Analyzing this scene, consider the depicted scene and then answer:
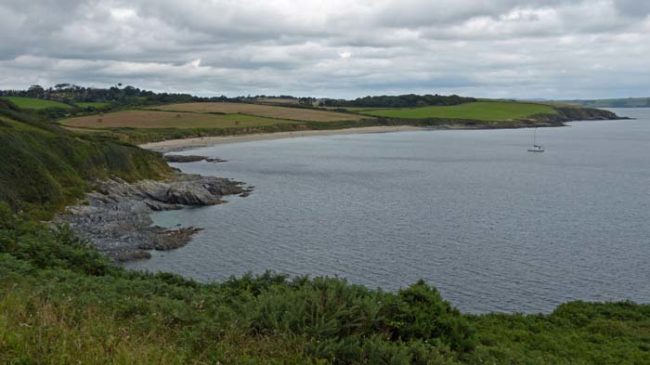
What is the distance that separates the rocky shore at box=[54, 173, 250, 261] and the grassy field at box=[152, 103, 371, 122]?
363 feet

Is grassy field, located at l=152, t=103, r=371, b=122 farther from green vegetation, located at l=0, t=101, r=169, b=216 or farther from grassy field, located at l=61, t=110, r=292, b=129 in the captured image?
green vegetation, located at l=0, t=101, r=169, b=216

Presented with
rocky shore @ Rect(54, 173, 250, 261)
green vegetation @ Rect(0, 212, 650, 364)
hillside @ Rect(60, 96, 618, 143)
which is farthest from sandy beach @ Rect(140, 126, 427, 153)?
green vegetation @ Rect(0, 212, 650, 364)

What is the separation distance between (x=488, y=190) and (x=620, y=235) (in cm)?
2523

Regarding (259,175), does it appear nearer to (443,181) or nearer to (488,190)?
(443,181)

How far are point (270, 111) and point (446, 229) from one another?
145 m

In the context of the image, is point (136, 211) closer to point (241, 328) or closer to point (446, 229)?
point (446, 229)

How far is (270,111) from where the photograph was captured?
187125 millimetres

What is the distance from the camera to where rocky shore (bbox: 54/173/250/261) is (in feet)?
126

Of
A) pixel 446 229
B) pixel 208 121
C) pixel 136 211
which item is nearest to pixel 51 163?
pixel 136 211

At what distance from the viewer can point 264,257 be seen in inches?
1483

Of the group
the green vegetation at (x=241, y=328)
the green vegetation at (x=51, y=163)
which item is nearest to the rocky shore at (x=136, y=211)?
the green vegetation at (x=51, y=163)

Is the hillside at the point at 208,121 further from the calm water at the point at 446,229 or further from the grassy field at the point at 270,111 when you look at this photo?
the calm water at the point at 446,229

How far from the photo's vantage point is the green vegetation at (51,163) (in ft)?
141

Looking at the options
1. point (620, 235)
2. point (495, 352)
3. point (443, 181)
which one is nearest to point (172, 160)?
point (443, 181)
